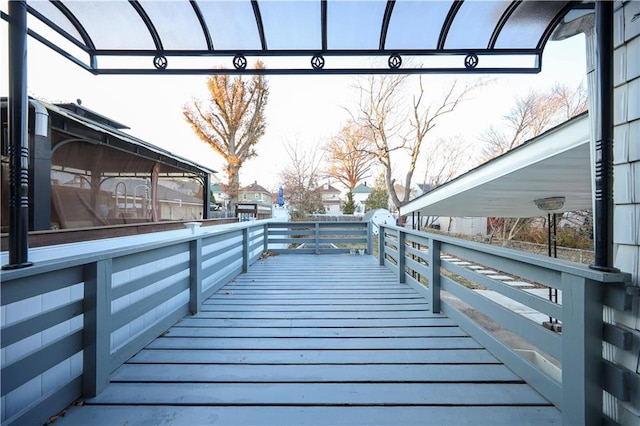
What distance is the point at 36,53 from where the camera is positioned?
241 cm

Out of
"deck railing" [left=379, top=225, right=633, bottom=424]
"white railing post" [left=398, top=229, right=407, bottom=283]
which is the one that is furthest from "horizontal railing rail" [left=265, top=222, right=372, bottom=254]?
"deck railing" [left=379, top=225, right=633, bottom=424]

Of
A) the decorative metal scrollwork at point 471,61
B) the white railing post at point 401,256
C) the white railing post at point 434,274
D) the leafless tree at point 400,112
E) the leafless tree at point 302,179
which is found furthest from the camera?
the leafless tree at point 302,179

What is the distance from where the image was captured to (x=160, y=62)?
263 cm

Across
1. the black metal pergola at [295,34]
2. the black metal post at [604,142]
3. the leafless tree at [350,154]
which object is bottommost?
the black metal post at [604,142]

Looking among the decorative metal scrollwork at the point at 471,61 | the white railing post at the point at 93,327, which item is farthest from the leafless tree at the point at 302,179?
the white railing post at the point at 93,327

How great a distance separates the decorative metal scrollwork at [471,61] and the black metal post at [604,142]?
1.41 metres

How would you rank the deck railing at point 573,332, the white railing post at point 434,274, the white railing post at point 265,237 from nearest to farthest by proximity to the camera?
the deck railing at point 573,332 < the white railing post at point 434,274 < the white railing post at point 265,237

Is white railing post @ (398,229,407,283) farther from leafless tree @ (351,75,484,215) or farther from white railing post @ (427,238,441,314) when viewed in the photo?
leafless tree @ (351,75,484,215)

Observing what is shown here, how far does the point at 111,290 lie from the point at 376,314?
2181 millimetres

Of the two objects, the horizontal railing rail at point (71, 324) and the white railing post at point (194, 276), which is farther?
the white railing post at point (194, 276)

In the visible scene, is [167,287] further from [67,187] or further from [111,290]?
[67,187]

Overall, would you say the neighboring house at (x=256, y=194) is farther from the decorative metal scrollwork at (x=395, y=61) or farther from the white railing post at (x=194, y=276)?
the decorative metal scrollwork at (x=395, y=61)

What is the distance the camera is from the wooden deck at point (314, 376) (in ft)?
4.62

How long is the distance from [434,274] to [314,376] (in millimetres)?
1590
